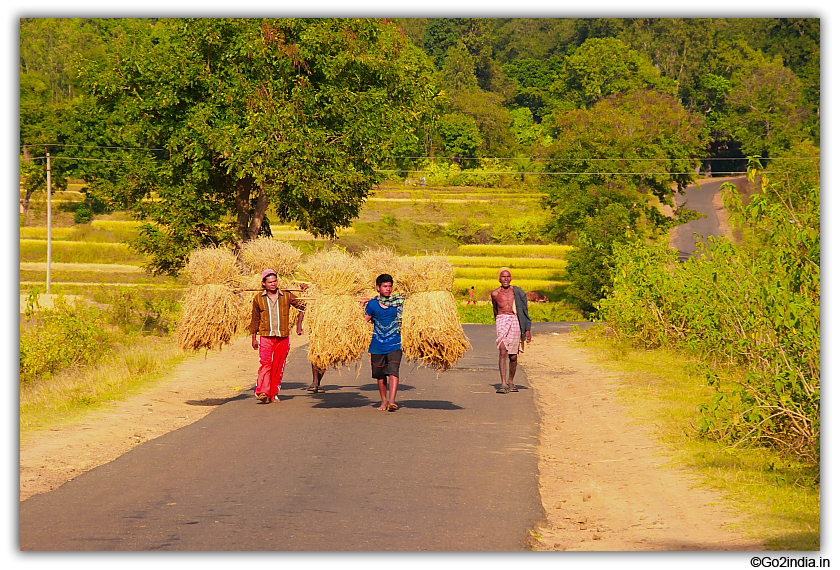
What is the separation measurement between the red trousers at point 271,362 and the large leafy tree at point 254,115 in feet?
33.3

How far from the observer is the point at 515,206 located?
6894 cm

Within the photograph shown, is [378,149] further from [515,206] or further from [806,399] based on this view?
[515,206]

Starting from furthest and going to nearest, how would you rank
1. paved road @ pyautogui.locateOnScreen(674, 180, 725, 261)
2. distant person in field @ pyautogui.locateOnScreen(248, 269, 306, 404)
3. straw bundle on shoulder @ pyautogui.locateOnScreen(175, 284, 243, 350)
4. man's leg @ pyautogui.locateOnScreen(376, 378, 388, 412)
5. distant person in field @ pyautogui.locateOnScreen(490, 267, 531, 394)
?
1. paved road @ pyautogui.locateOnScreen(674, 180, 725, 261)
2. distant person in field @ pyautogui.locateOnScreen(490, 267, 531, 394)
3. straw bundle on shoulder @ pyautogui.locateOnScreen(175, 284, 243, 350)
4. distant person in field @ pyautogui.locateOnScreen(248, 269, 306, 404)
5. man's leg @ pyautogui.locateOnScreen(376, 378, 388, 412)

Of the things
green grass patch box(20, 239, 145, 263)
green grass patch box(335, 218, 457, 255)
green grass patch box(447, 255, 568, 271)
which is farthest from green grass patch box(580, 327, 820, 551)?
green grass patch box(335, 218, 457, 255)

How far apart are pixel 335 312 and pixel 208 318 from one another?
2085 millimetres

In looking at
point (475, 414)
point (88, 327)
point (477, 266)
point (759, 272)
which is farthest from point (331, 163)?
point (477, 266)

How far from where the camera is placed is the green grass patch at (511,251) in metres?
60.8

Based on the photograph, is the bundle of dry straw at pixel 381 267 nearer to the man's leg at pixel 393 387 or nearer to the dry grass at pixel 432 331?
the dry grass at pixel 432 331

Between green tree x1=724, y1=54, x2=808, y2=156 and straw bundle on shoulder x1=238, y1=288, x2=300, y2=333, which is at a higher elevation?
green tree x1=724, y1=54, x2=808, y2=156

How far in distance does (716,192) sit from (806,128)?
31129mm

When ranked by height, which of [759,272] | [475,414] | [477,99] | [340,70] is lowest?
[475,414]

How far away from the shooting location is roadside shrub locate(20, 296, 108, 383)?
17.6 metres

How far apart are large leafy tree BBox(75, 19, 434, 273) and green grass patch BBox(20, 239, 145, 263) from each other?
24485 millimetres

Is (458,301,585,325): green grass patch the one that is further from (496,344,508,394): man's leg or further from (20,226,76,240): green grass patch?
(496,344,508,394): man's leg
